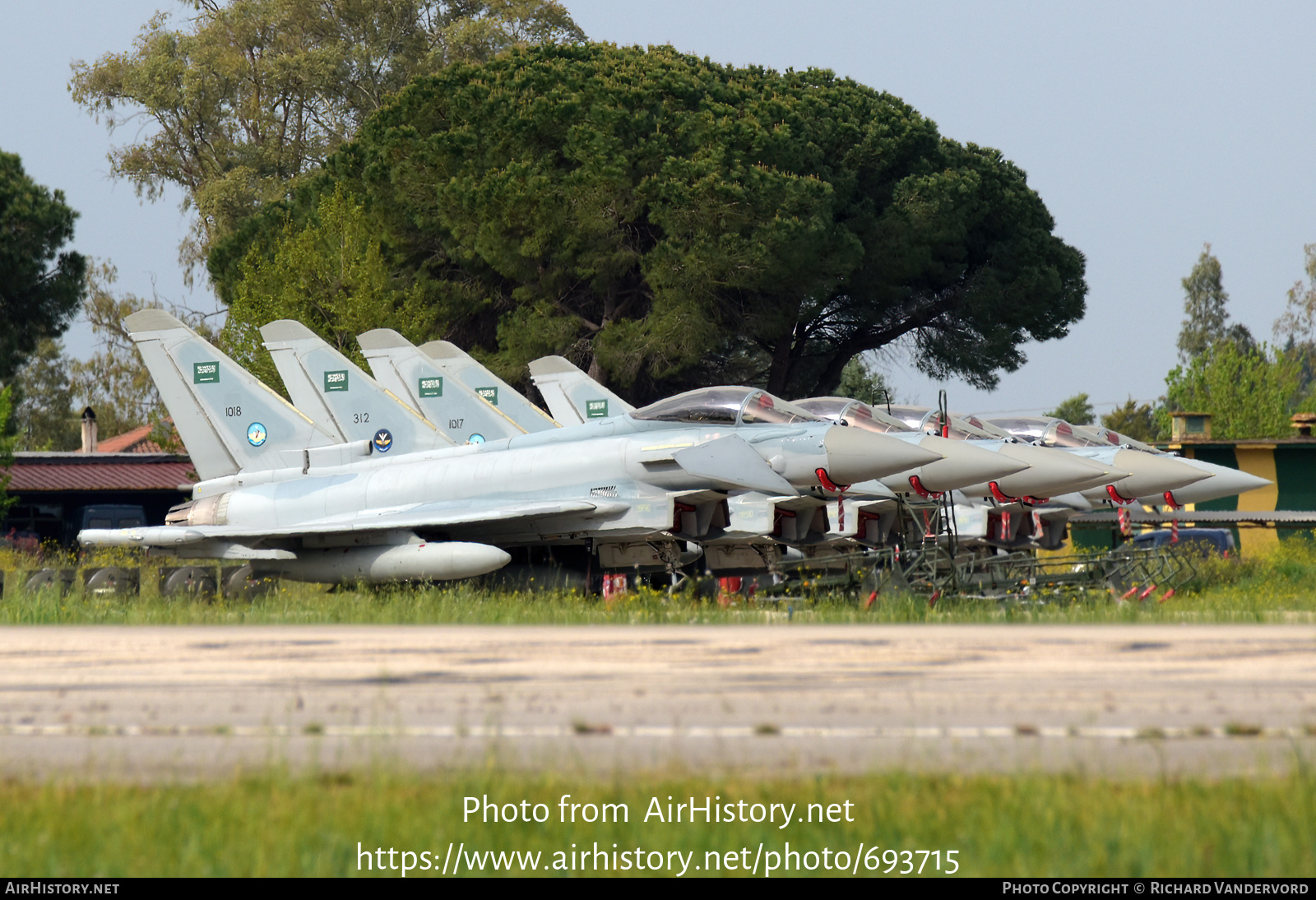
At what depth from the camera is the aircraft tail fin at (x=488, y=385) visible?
2678 centimetres

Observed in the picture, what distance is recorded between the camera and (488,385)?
27047mm

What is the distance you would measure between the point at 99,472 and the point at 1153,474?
3202 centimetres

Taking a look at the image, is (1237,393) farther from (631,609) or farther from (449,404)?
(631,609)

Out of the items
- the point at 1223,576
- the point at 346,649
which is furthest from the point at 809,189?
the point at 346,649

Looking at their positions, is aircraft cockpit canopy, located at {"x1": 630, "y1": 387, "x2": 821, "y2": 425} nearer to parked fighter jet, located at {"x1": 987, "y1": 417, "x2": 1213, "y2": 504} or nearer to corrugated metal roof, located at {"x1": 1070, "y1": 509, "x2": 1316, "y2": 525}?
parked fighter jet, located at {"x1": 987, "y1": 417, "x2": 1213, "y2": 504}

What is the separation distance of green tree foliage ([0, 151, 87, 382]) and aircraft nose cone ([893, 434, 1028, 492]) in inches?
1418

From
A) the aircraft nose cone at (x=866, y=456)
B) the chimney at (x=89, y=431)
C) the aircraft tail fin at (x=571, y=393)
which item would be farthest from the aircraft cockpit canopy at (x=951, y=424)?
the chimney at (x=89, y=431)

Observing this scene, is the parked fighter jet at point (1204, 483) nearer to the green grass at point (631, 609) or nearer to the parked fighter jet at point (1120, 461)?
the parked fighter jet at point (1120, 461)

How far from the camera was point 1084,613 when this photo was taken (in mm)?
12773

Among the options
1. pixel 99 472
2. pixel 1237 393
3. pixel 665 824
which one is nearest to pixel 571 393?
pixel 99 472

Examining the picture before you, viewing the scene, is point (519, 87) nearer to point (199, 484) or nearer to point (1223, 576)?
point (199, 484)

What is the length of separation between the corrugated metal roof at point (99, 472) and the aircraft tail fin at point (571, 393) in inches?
650

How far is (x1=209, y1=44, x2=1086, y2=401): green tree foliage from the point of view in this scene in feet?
116

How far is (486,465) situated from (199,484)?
18.1 ft
